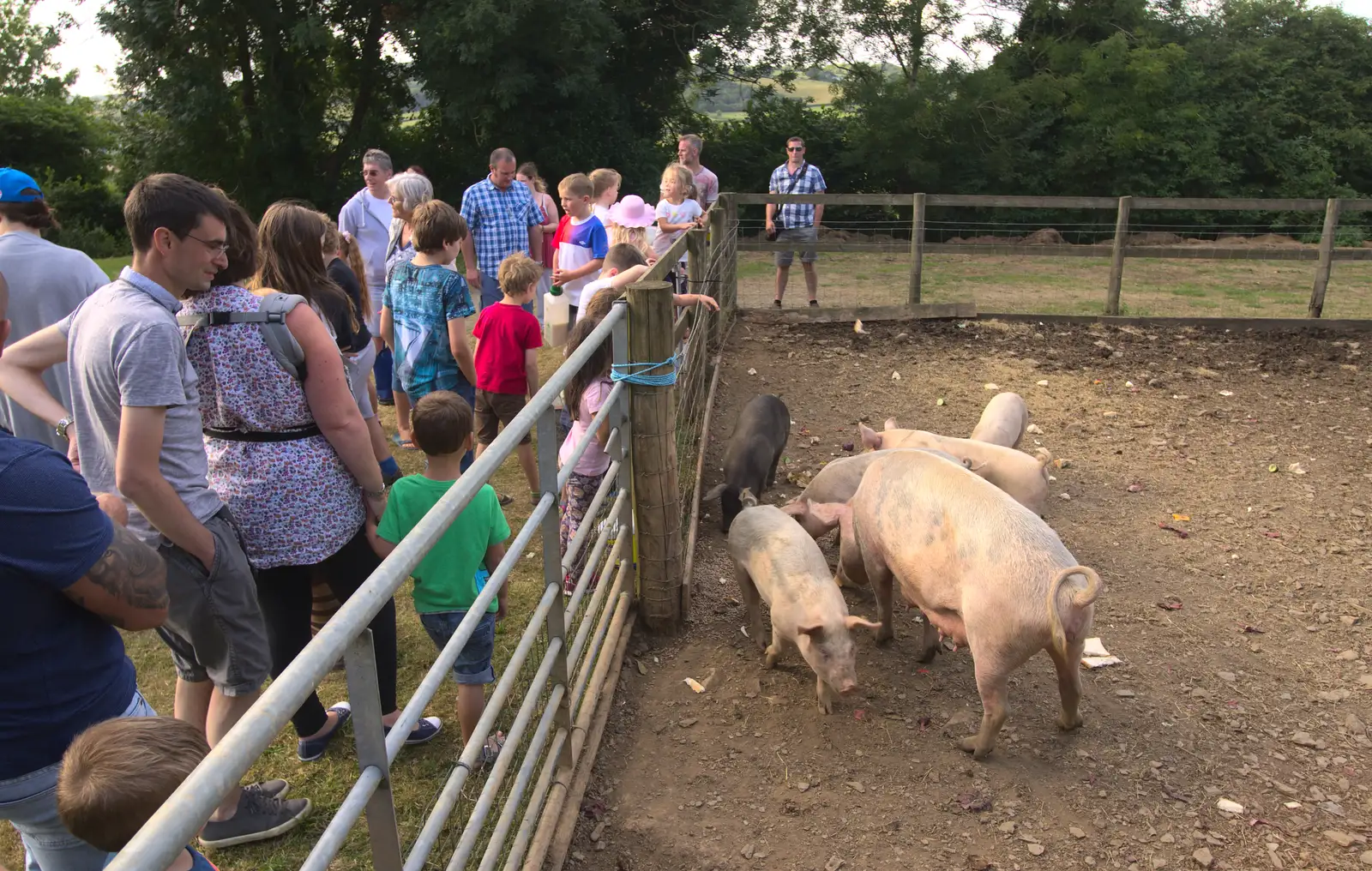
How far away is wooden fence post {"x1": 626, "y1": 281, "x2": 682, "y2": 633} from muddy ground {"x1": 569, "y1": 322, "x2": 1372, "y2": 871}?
0.24 m

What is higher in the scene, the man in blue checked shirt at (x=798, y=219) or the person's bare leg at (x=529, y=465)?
the man in blue checked shirt at (x=798, y=219)

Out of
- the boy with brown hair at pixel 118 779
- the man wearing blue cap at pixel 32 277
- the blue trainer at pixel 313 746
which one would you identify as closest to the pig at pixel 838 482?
the blue trainer at pixel 313 746

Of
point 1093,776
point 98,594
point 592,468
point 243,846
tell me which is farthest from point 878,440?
point 98,594

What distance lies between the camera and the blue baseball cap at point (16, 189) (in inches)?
143

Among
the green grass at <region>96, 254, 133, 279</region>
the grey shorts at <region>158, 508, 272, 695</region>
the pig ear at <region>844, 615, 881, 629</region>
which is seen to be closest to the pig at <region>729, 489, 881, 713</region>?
the pig ear at <region>844, 615, 881, 629</region>

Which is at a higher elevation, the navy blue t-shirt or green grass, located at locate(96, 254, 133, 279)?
the navy blue t-shirt

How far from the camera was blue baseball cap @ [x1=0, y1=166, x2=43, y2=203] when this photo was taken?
364 centimetres

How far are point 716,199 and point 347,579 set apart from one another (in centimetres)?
701

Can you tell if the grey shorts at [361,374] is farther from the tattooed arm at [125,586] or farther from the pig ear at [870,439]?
the tattooed arm at [125,586]

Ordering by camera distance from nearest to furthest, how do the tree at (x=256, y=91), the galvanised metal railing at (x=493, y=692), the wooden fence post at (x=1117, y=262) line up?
the galvanised metal railing at (x=493, y=692)
the wooden fence post at (x=1117, y=262)
the tree at (x=256, y=91)

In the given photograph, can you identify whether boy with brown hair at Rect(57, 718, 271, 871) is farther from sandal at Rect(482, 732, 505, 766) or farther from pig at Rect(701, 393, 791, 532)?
pig at Rect(701, 393, 791, 532)

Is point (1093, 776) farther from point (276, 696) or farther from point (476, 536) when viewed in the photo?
point (276, 696)

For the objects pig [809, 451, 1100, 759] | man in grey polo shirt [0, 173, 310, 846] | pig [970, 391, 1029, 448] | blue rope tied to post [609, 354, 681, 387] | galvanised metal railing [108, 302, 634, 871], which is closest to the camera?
galvanised metal railing [108, 302, 634, 871]

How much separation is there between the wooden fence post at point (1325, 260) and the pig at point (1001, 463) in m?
6.16
